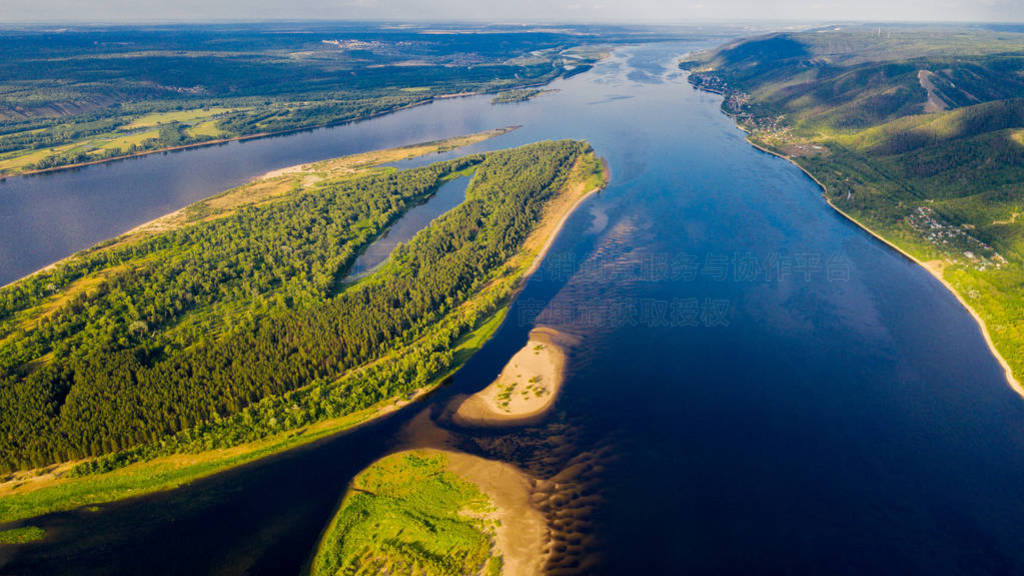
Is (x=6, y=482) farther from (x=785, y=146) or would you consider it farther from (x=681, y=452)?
(x=785, y=146)

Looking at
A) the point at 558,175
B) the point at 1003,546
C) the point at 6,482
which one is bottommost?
the point at 1003,546

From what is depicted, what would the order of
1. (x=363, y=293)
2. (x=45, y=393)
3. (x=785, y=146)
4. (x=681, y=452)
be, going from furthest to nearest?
1. (x=785, y=146)
2. (x=363, y=293)
3. (x=45, y=393)
4. (x=681, y=452)

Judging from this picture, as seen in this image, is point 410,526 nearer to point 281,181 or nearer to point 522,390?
point 522,390

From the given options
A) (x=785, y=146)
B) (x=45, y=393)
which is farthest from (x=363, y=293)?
(x=785, y=146)

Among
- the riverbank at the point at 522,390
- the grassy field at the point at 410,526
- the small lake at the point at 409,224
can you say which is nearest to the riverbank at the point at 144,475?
the riverbank at the point at 522,390

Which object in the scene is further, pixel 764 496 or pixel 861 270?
pixel 861 270

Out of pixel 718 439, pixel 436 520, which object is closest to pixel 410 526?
pixel 436 520

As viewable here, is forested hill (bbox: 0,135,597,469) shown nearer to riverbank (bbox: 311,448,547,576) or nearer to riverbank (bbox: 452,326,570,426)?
riverbank (bbox: 452,326,570,426)
